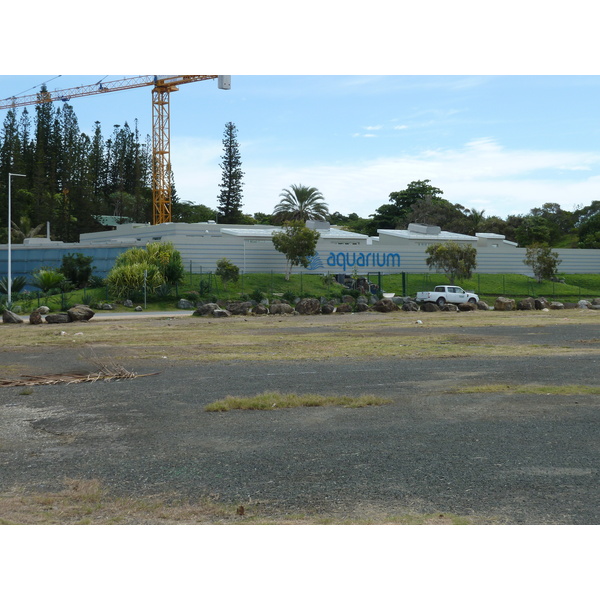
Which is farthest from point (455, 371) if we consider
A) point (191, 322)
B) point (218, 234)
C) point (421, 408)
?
point (218, 234)

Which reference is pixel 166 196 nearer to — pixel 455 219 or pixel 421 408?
pixel 455 219

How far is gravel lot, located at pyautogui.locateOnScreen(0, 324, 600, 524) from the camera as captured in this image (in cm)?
574

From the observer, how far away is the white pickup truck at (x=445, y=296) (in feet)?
138

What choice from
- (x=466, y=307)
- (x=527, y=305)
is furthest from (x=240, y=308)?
(x=527, y=305)

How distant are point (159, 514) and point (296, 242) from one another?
43732 mm

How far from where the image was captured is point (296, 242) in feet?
160

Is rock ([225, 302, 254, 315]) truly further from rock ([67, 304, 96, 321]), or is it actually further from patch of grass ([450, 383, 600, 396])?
patch of grass ([450, 383, 600, 396])

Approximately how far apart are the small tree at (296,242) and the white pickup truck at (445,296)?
9.90m

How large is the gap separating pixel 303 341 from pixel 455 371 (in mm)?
7960

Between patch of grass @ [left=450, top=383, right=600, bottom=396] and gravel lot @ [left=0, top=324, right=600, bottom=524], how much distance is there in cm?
35

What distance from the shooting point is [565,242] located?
88812 millimetres

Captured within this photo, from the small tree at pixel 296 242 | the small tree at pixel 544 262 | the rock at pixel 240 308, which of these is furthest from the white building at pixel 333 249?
the rock at pixel 240 308

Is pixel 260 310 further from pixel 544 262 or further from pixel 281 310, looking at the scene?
pixel 544 262

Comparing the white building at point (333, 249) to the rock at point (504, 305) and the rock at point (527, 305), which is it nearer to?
the rock at point (504, 305)
